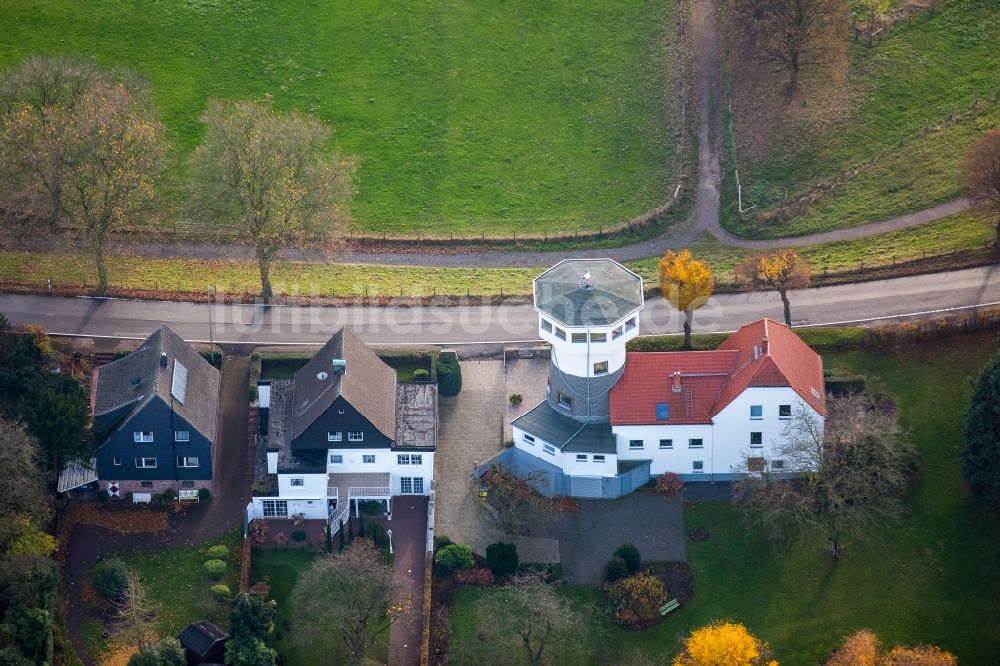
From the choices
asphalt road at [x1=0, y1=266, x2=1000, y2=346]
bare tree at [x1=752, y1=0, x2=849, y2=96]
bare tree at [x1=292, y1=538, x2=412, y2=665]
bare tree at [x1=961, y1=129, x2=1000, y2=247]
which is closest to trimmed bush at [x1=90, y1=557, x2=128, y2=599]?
bare tree at [x1=292, y1=538, x2=412, y2=665]

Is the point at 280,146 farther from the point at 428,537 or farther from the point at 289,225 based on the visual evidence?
the point at 428,537

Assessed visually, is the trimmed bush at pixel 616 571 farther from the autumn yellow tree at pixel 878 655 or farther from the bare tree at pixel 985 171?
the bare tree at pixel 985 171

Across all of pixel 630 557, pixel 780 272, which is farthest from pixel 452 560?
pixel 780 272

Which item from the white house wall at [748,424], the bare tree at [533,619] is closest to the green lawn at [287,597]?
the bare tree at [533,619]

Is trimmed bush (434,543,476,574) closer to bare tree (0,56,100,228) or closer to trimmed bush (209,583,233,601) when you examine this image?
trimmed bush (209,583,233,601)

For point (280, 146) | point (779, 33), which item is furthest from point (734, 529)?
point (779, 33)

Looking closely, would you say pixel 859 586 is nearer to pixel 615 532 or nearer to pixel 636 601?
pixel 636 601
